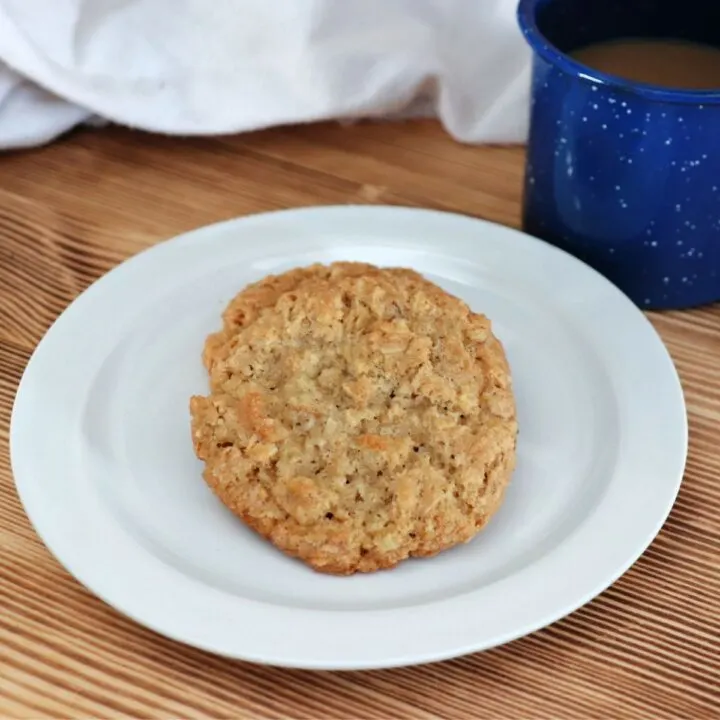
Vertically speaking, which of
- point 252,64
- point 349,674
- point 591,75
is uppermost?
point 591,75

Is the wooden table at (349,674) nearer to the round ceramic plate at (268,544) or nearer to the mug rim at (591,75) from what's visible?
the round ceramic plate at (268,544)

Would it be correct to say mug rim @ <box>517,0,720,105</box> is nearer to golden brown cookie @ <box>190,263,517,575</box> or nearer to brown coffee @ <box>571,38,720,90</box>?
brown coffee @ <box>571,38,720,90</box>

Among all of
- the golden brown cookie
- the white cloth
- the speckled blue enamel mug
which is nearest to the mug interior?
the speckled blue enamel mug

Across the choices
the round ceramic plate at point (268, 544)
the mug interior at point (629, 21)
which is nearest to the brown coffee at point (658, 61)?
the mug interior at point (629, 21)

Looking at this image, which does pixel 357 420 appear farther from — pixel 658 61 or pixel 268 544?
pixel 658 61

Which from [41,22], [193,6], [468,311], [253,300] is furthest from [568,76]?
[41,22]

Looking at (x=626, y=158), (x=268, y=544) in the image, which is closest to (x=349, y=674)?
(x=268, y=544)
